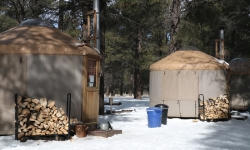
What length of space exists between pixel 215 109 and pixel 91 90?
5.40m

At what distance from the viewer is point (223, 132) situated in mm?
9719

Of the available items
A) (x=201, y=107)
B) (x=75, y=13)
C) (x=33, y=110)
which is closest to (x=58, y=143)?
(x=33, y=110)

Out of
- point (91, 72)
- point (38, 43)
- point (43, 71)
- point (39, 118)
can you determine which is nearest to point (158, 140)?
point (91, 72)

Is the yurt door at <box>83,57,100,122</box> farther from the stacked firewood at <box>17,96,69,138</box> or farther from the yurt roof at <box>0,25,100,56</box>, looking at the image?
the stacked firewood at <box>17,96,69,138</box>

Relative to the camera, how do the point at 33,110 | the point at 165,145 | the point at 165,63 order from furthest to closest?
the point at 165,63 < the point at 33,110 < the point at 165,145

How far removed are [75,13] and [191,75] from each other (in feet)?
18.6

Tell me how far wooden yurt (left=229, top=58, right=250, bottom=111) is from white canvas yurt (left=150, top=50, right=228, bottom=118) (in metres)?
3.71

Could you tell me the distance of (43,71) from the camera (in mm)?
8789

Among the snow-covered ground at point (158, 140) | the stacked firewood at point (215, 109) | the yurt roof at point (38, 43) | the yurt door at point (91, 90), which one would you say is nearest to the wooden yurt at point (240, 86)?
the stacked firewood at point (215, 109)

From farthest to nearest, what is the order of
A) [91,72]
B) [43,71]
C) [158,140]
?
[91,72] < [43,71] < [158,140]

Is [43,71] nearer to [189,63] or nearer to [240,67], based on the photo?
[189,63]

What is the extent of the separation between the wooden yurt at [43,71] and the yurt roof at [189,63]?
16.6 feet

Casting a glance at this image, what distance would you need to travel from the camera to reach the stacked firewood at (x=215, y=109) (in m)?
12.6

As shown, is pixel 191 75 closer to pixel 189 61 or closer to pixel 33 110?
pixel 189 61
